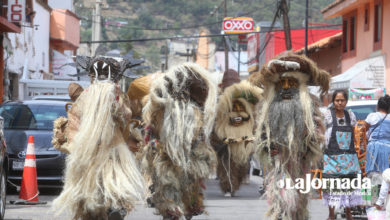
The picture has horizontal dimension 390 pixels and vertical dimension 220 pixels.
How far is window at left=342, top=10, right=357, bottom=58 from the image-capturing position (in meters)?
33.3

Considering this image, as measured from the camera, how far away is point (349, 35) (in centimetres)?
3391

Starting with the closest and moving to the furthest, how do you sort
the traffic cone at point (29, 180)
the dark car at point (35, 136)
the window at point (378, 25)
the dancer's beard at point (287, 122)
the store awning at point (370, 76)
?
the dancer's beard at point (287, 122) → the traffic cone at point (29, 180) → the dark car at point (35, 136) → the store awning at point (370, 76) → the window at point (378, 25)

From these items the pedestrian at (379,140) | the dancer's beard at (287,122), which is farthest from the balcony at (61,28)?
the dancer's beard at (287,122)

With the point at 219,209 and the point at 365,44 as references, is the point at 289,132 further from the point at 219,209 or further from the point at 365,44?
the point at 365,44

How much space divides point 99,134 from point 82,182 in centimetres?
50

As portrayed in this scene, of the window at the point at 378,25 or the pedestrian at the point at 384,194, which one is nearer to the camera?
the pedestrian at the point at 384,194

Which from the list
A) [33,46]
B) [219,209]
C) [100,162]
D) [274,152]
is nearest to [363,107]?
[219,209]

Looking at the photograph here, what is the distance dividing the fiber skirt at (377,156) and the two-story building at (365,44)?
16.5 m

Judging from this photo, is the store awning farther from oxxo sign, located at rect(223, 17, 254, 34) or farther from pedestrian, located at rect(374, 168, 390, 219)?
oxxo sign, located at rect(223, 17, 254, 34)

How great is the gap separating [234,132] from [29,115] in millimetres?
3992

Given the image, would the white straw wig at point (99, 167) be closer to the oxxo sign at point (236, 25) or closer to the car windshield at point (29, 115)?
the car windshield at point (29, 115)

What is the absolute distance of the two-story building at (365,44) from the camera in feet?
91.4

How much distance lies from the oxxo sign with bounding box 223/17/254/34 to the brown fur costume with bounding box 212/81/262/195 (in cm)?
3165

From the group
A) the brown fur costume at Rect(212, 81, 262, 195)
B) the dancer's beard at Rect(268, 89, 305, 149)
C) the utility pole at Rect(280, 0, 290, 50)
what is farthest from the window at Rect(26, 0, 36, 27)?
the dancer's beard at Rect(268, 89, 305, 149)
